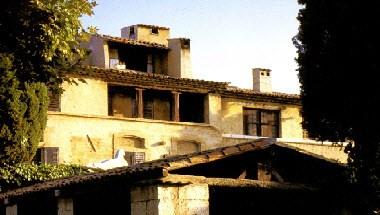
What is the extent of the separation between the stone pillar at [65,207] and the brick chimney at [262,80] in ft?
71.6

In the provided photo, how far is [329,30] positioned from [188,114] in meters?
15.9

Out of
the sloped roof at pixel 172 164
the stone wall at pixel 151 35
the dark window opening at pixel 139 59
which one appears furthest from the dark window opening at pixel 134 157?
the sloped roof at pixel 172 164

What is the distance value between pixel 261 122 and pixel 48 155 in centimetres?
1143

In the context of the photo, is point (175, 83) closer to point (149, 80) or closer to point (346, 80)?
point (149, 80)

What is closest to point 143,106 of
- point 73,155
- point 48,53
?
point 73,155

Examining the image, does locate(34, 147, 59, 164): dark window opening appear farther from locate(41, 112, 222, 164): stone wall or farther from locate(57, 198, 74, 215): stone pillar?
locate(57, 198, 74, 215): stone pillar

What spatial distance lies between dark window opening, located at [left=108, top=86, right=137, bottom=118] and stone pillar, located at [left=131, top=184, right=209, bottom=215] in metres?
18.2

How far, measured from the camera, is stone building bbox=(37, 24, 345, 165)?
100ft

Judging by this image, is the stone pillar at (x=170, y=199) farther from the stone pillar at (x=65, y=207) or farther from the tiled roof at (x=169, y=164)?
the stone pillar at (x=65, y=207)

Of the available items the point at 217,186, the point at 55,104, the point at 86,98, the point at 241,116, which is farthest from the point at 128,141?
the point at 217,186

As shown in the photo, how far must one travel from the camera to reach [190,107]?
1377 inches

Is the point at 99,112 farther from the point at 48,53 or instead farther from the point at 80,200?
the point at 80,200

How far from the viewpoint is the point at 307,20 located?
2058 centimetres

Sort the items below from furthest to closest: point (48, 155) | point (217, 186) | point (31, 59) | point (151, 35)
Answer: point (151, 35) → point (48, 155) → point (31, 59) → point (217, 186)
